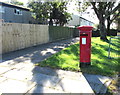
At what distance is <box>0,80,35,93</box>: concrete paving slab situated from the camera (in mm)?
3148

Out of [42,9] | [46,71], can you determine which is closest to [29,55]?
[46,71]

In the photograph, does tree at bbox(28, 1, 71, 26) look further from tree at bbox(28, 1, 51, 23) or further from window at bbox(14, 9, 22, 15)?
window at bbox(14, 9, 22, 15)

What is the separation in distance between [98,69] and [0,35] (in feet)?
19.4

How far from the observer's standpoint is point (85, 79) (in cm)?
383

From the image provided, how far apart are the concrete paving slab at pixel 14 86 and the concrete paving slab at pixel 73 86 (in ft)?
2.72

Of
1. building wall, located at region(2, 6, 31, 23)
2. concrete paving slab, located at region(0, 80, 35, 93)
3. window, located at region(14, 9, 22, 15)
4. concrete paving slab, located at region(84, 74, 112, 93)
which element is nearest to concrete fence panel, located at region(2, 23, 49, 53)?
concrete paving slab, located at region(0, 80, 35, 93)

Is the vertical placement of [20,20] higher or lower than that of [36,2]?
lower

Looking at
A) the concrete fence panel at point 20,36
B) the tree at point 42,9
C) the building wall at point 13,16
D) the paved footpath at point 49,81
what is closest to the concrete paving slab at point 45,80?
the paved footpath at point 49,81

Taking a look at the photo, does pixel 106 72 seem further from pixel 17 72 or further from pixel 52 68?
pixel 17 72

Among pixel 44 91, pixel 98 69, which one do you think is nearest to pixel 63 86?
pixel 44 91

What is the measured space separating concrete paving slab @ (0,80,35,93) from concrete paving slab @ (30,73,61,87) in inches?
10.4

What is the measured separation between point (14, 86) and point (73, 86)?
5.46 feet

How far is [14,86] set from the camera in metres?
3.36

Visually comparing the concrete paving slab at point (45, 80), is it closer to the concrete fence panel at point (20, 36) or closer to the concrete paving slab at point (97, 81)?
the concrete paving slab at point (97, 81)
